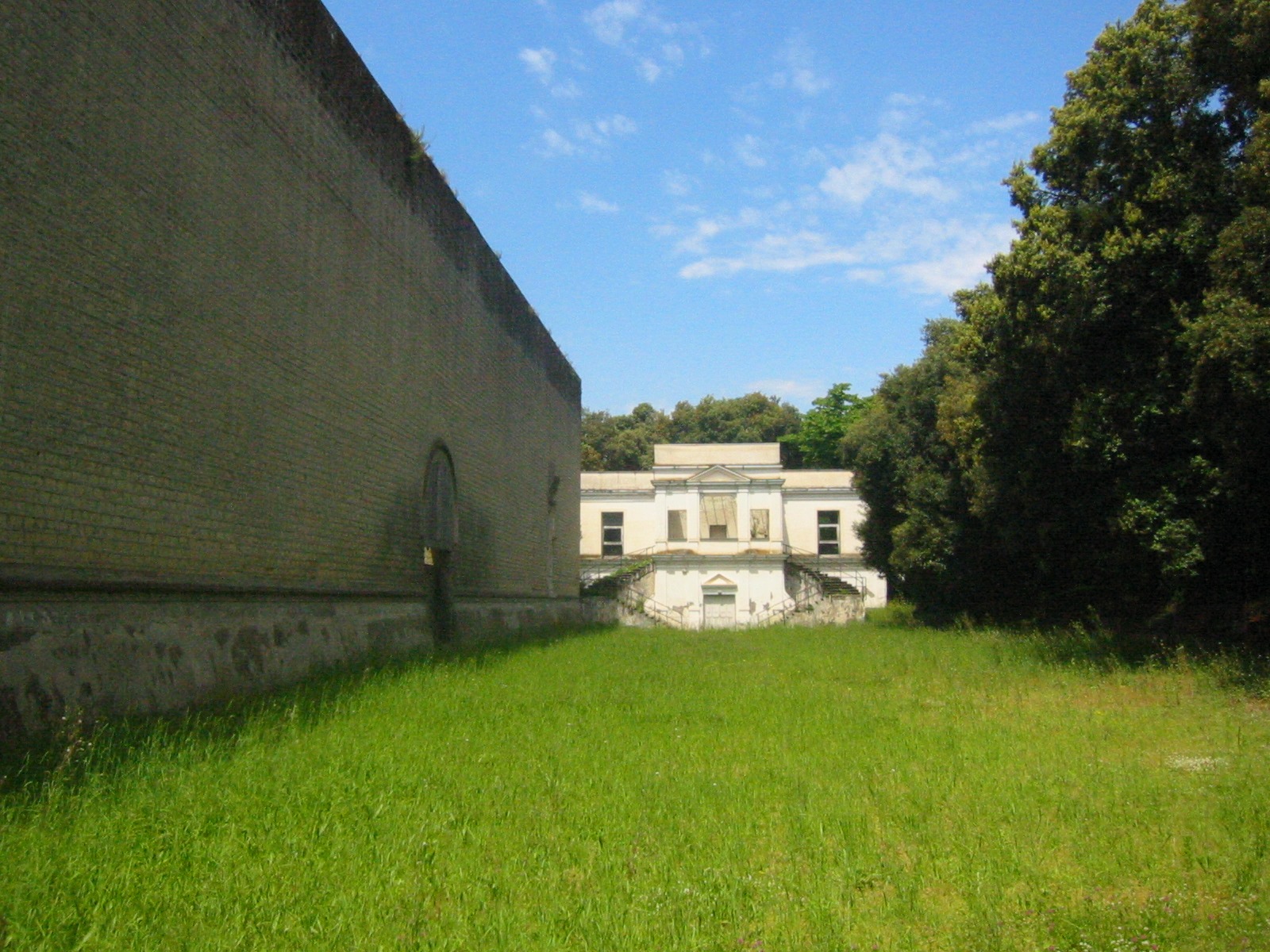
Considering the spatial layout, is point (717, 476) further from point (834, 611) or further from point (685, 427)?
point (685, 427)

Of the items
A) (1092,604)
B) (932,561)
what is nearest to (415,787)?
(1092,604)

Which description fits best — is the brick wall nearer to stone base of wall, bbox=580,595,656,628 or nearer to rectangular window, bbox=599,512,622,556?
stone base of wall, bbox=580,595,656,628

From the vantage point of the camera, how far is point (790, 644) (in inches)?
843

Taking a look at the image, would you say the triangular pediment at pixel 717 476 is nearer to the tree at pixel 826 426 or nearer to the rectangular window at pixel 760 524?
the rectangular window at pixel 760 524

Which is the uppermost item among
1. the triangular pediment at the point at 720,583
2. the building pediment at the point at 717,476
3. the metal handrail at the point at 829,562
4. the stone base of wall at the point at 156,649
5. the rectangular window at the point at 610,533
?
the building pediment at the point at 717,476

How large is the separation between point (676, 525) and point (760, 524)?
9.94 feet

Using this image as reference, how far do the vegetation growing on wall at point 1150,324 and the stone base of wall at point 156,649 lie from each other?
9705mm

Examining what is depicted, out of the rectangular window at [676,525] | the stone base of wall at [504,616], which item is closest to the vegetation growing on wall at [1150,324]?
the stone base of wall at [504,616]

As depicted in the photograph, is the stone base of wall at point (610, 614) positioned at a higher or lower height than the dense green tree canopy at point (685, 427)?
lower

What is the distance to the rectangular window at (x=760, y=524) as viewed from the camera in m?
38.6

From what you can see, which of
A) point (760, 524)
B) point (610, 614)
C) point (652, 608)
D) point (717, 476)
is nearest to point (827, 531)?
point (760, 524)

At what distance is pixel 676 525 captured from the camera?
3909 centimetres

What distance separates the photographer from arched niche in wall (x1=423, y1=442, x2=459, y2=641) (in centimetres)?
1705

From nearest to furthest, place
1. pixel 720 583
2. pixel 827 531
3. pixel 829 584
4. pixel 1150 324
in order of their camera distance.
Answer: pixel 1150 324 < pixel 720 583 < pixel 829 584 < pixel 827 531
